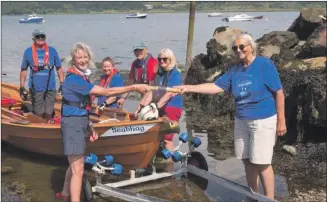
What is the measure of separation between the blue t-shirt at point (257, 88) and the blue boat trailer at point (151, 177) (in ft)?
3.50

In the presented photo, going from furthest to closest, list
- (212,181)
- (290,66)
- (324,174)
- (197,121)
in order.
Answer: (197,121) → (290,66) → (324,174) → (212,181)

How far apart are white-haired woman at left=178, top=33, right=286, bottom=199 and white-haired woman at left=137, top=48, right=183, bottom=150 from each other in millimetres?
1320

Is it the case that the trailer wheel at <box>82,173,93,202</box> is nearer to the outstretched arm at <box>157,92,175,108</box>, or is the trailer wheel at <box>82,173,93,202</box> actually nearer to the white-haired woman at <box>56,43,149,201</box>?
the white-haired woman at <box>56,43,149,201</box>

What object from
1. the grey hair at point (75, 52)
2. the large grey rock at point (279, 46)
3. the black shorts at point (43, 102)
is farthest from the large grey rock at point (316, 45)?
the grey hair at point (75, 52)

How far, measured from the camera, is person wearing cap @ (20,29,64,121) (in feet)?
29.1

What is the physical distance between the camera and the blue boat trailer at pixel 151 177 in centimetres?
598

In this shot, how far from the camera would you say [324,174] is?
714 cm

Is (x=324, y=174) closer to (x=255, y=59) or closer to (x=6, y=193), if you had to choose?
(x=255, y=59)

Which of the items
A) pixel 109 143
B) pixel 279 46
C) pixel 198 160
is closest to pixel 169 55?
pixel 109 143

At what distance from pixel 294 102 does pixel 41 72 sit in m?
4.92

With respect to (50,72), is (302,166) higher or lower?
lower

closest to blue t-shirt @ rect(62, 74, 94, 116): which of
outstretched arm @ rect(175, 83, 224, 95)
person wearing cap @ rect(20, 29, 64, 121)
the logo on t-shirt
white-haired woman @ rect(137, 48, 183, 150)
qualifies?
outstretched arm @ rect(175, 83, 224, 95)

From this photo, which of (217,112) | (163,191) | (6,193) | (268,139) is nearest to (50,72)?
(6,193)

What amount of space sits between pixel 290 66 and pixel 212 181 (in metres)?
4.15
